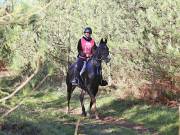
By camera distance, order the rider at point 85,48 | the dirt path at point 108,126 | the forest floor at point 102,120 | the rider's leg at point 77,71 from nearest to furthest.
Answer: the forest floor at point 102,120
the dirt path at point 108,126
the rider at point 85,48
the rider's leg at point 77,71

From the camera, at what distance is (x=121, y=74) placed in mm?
18938

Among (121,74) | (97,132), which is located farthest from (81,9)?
(97,132)

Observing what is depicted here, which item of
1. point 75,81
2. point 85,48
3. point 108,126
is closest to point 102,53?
point 85,48

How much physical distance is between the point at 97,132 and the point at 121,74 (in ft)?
23.3

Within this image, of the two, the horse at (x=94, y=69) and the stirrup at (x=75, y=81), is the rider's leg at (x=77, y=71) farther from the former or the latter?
the horse at (x=94, y=69)

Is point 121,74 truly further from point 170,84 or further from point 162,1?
point 162,1

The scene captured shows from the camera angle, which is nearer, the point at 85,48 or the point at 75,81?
the point at 85,48

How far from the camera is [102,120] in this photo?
50.1ft

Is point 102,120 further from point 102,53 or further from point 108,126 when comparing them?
point 102,53

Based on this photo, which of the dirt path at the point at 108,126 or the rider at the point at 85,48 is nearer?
the dirt path at the point at 108,126

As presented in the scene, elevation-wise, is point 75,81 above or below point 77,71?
below

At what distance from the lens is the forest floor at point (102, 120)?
34.5 feet

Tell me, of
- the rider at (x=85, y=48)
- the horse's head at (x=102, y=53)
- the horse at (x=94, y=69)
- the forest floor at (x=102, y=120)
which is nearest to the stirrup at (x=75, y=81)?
the horse at (x=94, y=69)

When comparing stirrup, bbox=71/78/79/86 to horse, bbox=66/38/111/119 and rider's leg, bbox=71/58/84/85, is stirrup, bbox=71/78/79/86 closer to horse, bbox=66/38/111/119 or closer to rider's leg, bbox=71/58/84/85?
rider's leg, bbox=71/58/84/85
